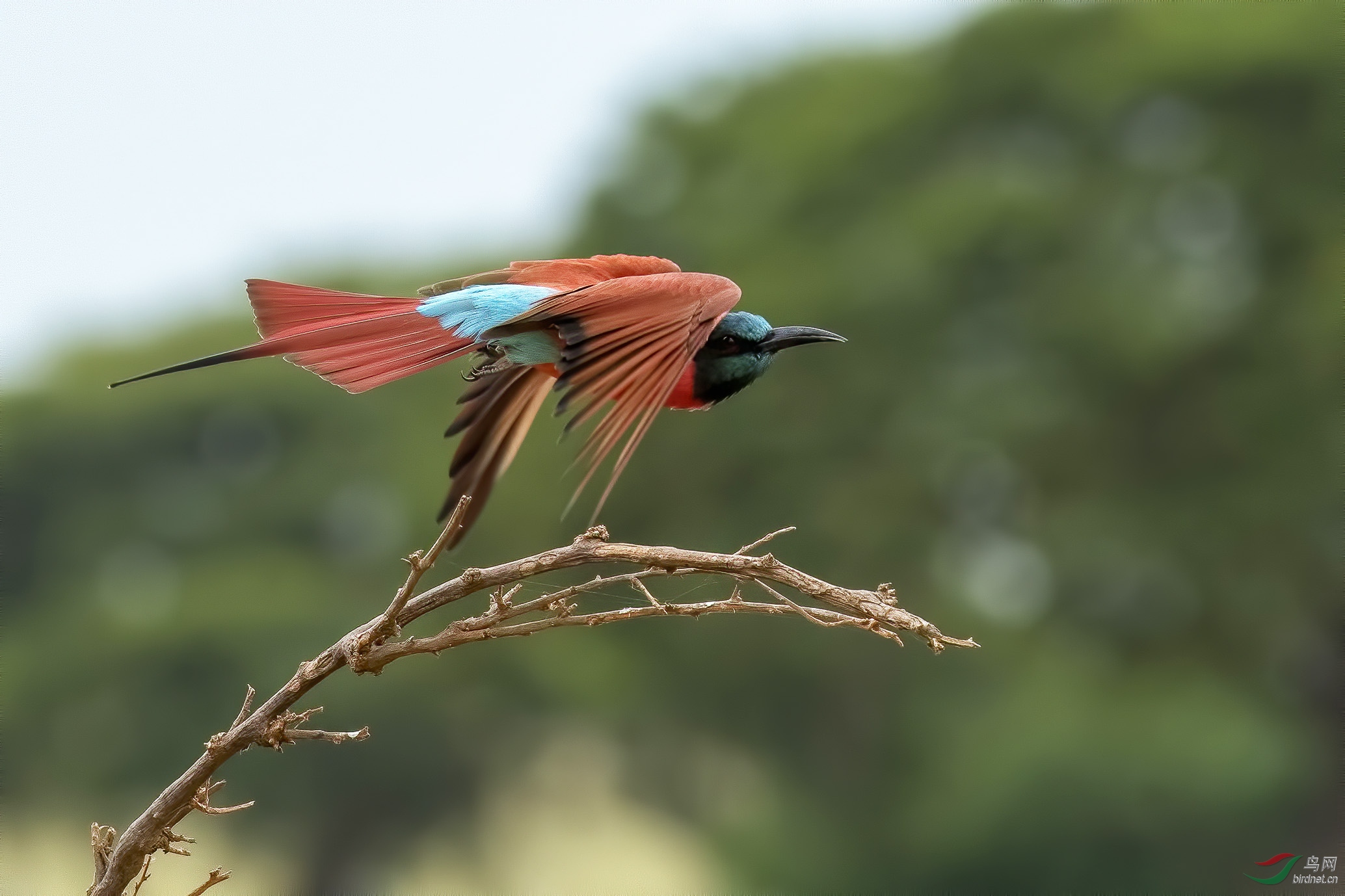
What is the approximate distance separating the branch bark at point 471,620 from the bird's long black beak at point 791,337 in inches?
27.9

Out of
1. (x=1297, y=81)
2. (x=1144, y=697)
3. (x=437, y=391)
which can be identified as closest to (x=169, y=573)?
(x=437, y=391)

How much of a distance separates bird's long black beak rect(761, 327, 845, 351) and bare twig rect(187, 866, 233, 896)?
1.14 metres

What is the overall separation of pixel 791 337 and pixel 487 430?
533 millimetres

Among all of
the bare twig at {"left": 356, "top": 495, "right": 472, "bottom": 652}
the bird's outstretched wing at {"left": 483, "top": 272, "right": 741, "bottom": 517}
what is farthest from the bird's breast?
the bare twig at {"left": 356, "top": 495, "right": 472, "bottom": 652}

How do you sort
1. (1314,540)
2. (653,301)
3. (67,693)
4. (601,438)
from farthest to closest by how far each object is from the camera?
(67,693) < (1314,540) < (653,301) < (601,438)

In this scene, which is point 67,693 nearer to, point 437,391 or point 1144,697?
point 437,391

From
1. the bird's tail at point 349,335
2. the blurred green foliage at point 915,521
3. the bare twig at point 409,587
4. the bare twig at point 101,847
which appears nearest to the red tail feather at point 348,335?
the bird's tail at point 349,335

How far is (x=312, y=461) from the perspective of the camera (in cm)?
1302

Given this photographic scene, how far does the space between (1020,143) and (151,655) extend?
910cm

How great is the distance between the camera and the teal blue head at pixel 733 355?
2154 millimetres

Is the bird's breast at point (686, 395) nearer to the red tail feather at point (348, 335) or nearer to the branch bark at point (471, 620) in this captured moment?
the red tail feather at point (348, 335)

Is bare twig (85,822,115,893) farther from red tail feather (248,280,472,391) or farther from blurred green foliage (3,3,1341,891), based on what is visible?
blurred green foliage (3,3,1341,891)

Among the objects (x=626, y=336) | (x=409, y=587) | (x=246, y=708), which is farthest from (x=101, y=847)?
(x=626, y=336)

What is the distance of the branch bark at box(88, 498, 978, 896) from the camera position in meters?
1.40
